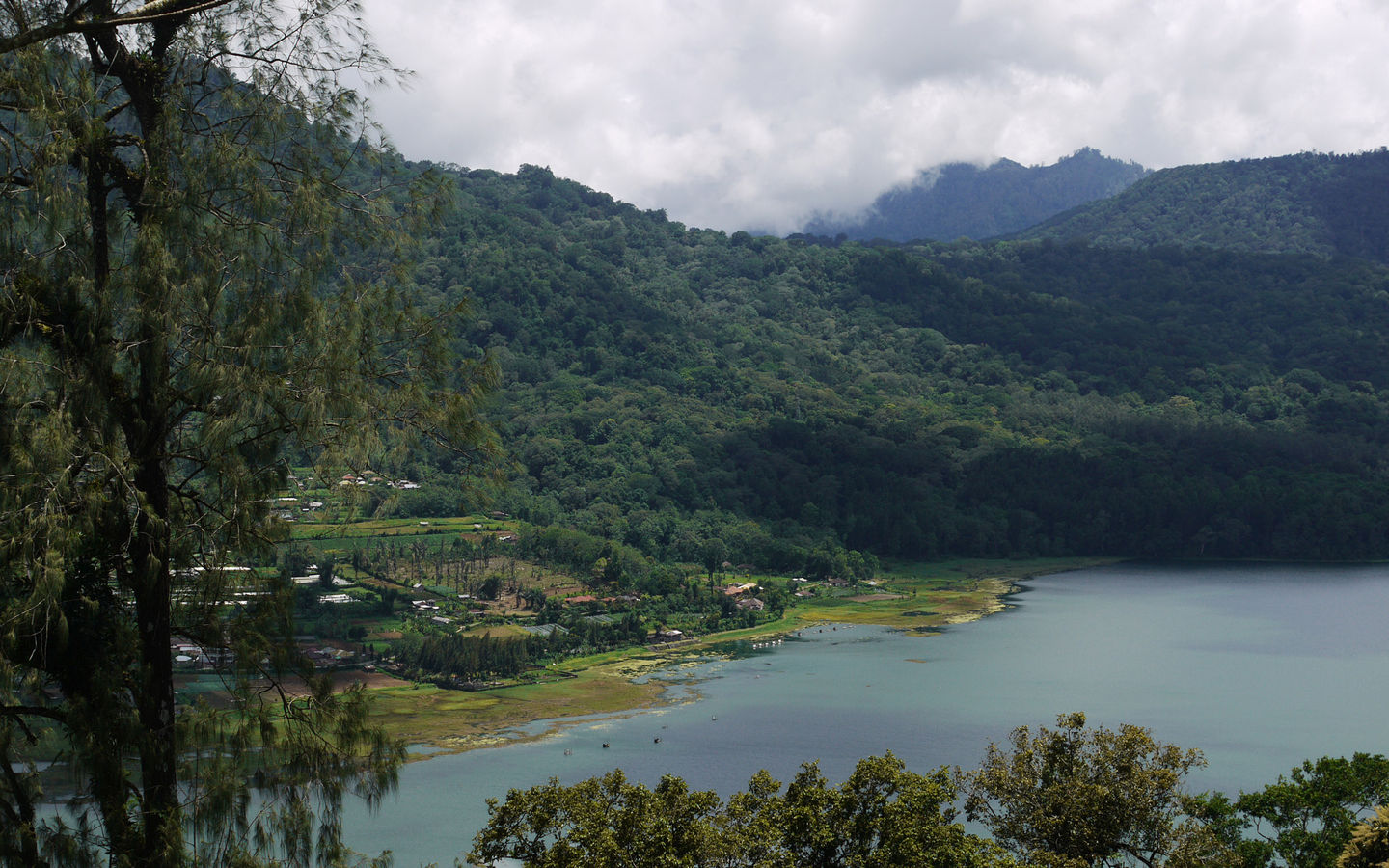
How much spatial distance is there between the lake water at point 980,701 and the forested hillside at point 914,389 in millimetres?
18757

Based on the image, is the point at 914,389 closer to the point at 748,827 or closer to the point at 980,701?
the point at 980,701

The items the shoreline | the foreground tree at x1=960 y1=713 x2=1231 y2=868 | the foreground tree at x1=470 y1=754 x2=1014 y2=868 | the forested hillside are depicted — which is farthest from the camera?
the forested hillside

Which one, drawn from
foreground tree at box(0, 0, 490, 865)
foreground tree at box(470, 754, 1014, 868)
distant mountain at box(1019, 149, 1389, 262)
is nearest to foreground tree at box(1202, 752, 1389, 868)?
foreground tree at box(470, 754, 1014, 868)

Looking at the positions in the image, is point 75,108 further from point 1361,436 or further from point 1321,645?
point 1361,436

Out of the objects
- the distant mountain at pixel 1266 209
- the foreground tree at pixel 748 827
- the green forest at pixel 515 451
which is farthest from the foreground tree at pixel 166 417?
the distant mountain at pixel 1266 209

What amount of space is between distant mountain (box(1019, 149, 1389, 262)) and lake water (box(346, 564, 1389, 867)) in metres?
101

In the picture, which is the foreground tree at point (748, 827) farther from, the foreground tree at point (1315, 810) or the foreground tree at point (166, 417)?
the foreground tree at point (1315, 810)

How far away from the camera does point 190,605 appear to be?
7.04 m

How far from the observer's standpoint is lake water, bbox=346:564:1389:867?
29.4 metres

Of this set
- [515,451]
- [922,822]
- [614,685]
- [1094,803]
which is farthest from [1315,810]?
[614,685]

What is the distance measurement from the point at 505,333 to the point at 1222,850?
88.5 metres

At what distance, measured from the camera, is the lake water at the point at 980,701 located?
29359 millimetres

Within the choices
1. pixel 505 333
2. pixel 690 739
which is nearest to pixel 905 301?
pixel 505 333

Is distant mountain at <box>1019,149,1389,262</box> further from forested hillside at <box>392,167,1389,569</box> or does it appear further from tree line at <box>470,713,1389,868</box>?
tree line at <box>470,713,1389,868</box>
